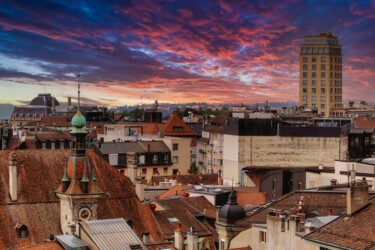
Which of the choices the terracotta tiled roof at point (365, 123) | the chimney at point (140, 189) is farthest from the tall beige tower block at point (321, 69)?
the chimney at point (140, 189)

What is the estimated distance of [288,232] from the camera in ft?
110

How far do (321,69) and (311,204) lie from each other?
6270 inches

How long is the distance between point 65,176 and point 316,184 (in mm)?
35425

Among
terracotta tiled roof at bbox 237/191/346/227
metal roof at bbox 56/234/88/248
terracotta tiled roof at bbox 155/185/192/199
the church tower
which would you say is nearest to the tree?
terracotta tiled roof at bbox 155/185/192/199

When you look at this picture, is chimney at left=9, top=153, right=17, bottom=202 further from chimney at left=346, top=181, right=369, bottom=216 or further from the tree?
the tree

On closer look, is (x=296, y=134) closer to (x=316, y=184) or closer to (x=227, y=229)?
(x=316, y=184)

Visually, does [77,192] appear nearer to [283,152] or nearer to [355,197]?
[355,197]

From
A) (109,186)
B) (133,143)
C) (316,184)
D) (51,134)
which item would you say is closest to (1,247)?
(109,186)

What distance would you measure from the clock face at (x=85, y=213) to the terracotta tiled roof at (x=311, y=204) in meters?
11.7

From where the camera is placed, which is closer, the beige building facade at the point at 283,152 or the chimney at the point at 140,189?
the chimney at the point at 140,189

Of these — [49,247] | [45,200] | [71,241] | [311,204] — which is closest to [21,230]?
[45,200]

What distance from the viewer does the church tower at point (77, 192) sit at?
44812 mm

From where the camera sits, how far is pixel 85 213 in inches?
1781

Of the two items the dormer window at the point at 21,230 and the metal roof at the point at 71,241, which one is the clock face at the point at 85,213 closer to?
the dormer window at the point at 21,230
